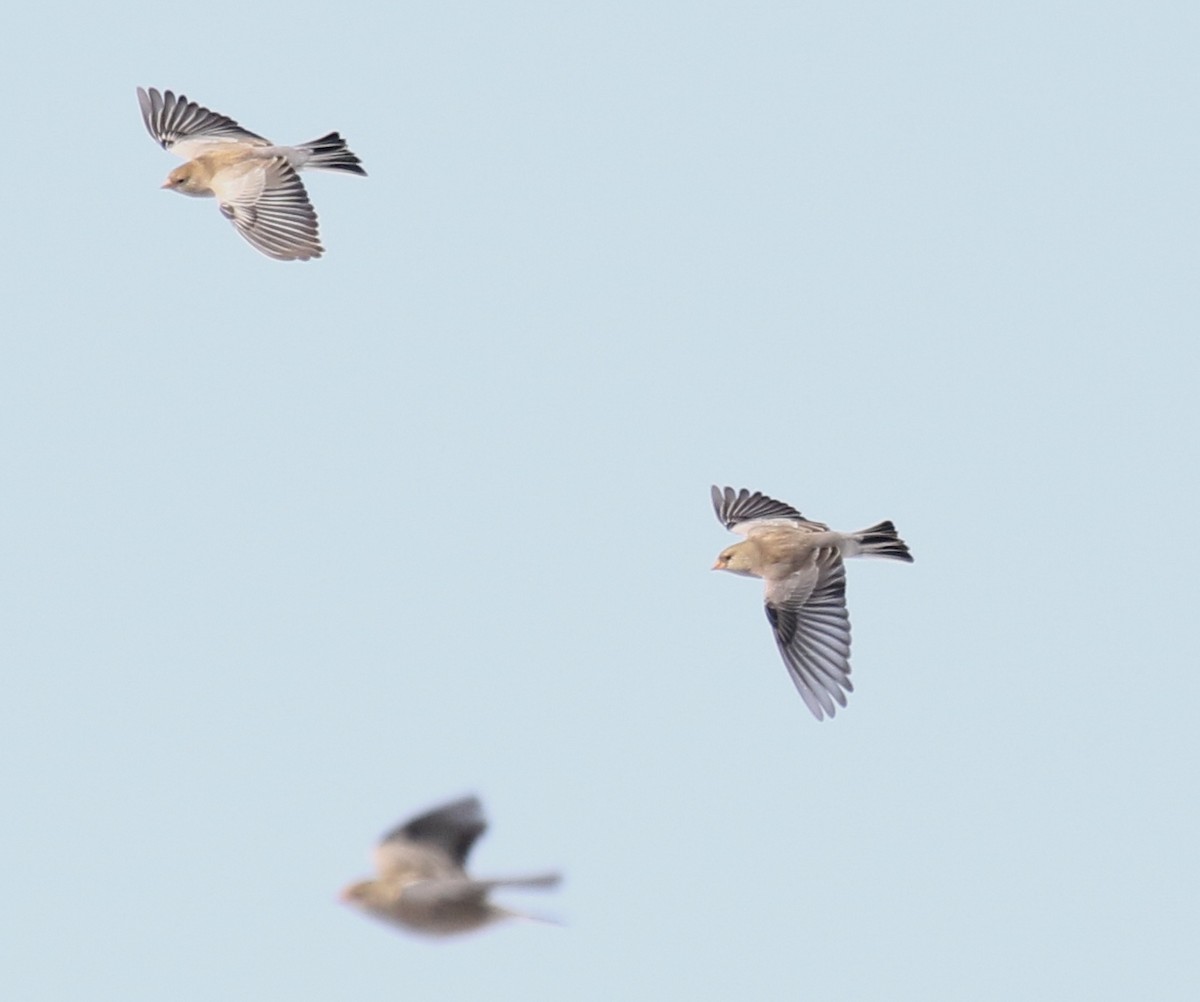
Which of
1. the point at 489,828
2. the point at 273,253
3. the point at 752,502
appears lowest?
the point at 489,828

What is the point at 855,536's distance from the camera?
46.7ft

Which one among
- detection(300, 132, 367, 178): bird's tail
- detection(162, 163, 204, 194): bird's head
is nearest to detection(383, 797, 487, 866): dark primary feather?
detection(300, 132, 367, 178): bird's tail

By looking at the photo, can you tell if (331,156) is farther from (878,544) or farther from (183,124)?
(878,544)

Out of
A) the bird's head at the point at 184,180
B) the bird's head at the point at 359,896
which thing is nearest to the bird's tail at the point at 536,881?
the bird's head at the point at 359,896

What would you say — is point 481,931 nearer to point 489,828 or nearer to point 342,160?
point 489,828

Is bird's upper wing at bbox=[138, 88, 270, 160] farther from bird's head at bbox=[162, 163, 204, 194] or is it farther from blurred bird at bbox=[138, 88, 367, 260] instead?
bird's head at bbox=[162, 163, 204, 194]

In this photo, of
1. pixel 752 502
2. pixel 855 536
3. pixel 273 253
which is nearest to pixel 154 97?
pixel 273 253

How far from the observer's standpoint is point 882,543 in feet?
46.8

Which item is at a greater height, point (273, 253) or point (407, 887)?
point (273, 253)

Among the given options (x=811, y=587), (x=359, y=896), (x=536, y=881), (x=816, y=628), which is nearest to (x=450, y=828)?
(x=359, y=896)

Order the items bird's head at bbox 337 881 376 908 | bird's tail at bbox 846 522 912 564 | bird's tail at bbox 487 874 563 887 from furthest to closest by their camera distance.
Answer: bird's tail at bbox 846 522 912 564, bird's head at bbox 337 881 376 908, bird's tail at bbox 487 874 563 887

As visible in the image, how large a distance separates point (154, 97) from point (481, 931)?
416 inches

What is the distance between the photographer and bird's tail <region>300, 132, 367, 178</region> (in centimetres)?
1570

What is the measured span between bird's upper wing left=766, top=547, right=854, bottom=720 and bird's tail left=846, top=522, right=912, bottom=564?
17cm
